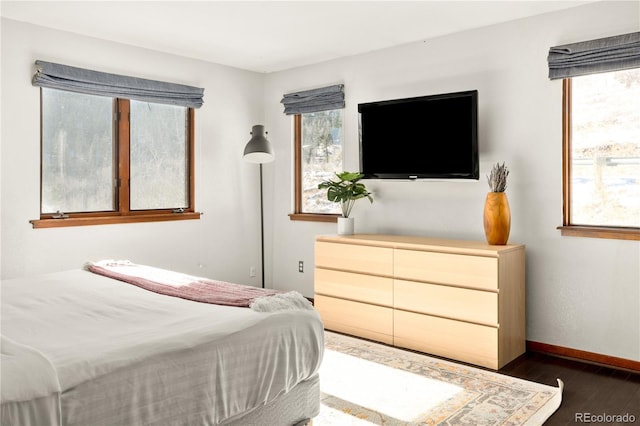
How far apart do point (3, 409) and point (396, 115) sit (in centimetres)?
351

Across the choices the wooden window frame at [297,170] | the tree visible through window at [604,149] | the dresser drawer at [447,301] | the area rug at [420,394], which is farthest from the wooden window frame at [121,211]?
the tree visible through window at [604,149]

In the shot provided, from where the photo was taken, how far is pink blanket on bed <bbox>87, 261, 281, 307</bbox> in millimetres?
2555

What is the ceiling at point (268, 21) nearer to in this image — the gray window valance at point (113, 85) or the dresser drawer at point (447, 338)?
the gray window valance at point (113, 85)

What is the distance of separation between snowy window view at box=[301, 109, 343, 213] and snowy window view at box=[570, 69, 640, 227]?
2108 mm

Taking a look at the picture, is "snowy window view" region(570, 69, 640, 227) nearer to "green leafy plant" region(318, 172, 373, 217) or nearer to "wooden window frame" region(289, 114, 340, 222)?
"green leafy plant" region(318, 172, 373, 217)

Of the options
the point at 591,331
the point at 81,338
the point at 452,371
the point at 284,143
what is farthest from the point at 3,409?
the point at 284,143

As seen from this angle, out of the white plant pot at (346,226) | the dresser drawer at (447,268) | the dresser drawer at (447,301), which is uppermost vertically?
the white plant pot at (346,226)

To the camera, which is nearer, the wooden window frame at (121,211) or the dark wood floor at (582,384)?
the dark wood floor at (582,384)

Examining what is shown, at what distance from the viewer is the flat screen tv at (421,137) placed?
3980 millimetres

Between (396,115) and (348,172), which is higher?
(396,115)

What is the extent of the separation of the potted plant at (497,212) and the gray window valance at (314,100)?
1760 mm

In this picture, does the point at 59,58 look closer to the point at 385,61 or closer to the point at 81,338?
the point at 385,61

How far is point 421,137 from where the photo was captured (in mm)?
4234

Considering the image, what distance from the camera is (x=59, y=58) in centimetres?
412
